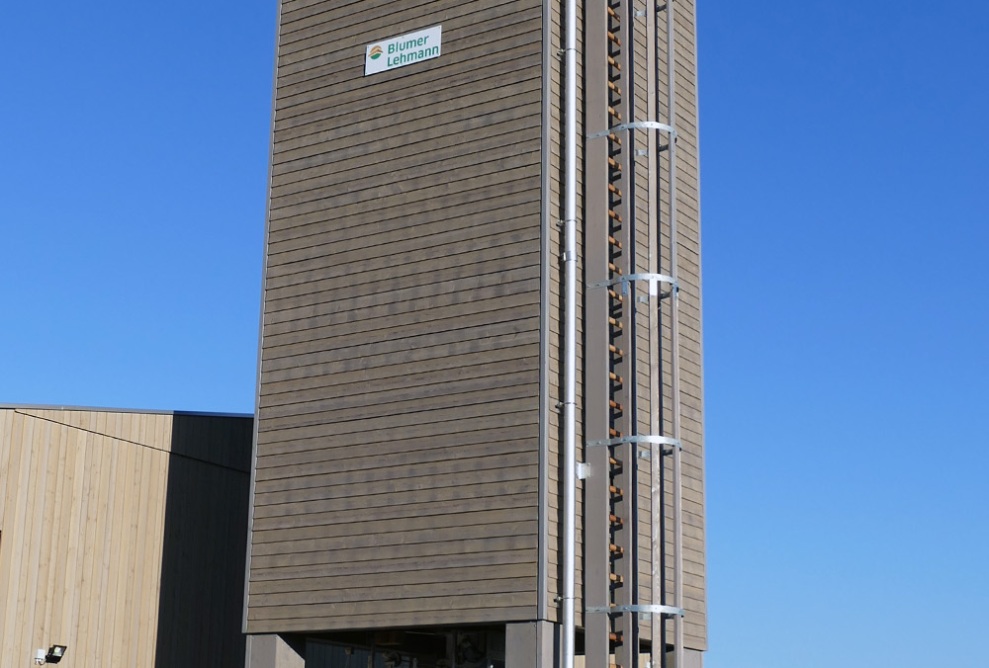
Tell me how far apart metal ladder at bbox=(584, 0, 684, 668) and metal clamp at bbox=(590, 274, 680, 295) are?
0.04 ft

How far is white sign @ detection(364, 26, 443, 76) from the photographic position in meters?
20.0

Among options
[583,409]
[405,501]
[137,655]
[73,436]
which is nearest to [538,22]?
[583,409]

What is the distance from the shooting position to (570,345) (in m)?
A: 18.1

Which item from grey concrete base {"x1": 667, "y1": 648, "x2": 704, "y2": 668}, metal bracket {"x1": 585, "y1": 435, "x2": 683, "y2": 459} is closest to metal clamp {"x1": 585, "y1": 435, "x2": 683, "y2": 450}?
metal bracket {"x1": 585, "y1": 435, "x2": 683, "y2": 459}

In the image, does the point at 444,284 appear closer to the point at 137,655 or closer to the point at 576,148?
the point at 576,148

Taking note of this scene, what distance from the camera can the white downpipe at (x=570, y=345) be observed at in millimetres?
17266

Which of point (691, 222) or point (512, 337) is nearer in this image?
point (512, 337)

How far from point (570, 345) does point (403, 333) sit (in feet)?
7.63

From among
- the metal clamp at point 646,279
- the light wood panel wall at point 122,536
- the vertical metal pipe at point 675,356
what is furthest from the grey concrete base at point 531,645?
the light wood panel wall at point 122,536

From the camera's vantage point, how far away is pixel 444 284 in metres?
19.0

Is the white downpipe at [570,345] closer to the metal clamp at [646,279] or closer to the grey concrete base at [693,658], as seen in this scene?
the metal clamp at [646,279]

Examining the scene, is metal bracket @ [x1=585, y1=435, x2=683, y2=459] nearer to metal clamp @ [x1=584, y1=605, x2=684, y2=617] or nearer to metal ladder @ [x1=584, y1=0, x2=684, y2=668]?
metal ladder @ [x1=584, y1=0, x2=684, y2=668]

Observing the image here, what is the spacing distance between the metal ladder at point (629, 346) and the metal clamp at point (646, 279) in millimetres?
12

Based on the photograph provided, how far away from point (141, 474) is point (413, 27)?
8.29 m
